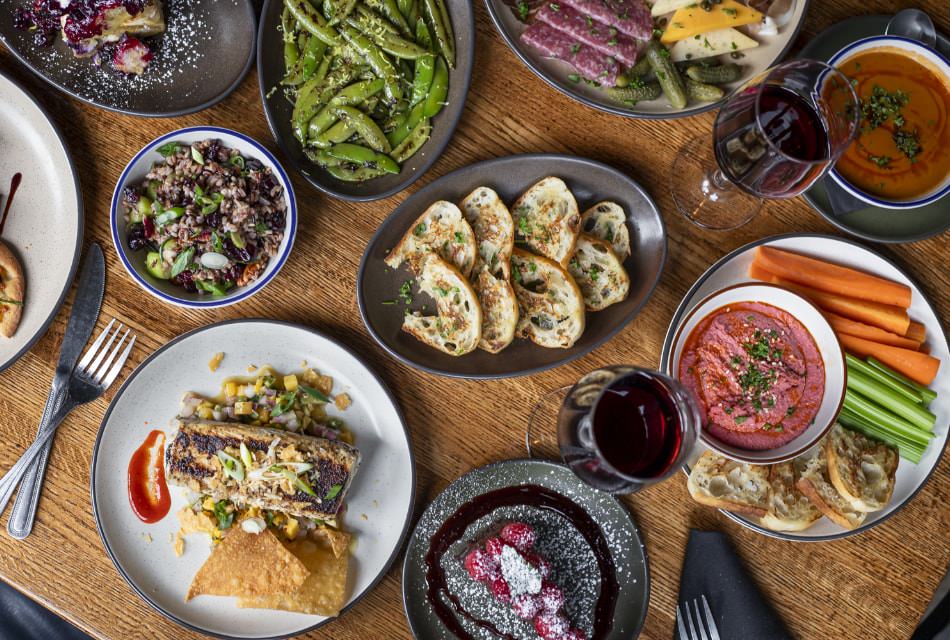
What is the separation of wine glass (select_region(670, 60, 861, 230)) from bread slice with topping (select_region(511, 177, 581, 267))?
525 mm

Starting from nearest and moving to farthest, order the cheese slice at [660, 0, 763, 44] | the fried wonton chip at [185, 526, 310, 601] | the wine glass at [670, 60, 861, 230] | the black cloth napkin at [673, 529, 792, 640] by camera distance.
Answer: the wine glass at [670, 60, 861, 230] → the cheese slice at [660, 0, 763, 44] → the fried wonton chip at [185, 526, 310, 601] → the black cloth napkin at [673, 529, 792, 640]

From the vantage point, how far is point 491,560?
2.47 m

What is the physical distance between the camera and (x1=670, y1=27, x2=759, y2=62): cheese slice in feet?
7.40

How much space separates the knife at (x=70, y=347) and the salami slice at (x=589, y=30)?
1886 millimetres

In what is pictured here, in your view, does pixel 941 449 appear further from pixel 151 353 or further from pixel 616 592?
pixel 151 353

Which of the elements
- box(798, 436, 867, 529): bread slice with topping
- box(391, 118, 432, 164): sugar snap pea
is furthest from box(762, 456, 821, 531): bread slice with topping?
box(391, 118, 432, 164): sugar snap pea

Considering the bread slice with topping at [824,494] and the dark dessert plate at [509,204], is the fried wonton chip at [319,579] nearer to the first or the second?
the dark dessert plate at [509,204]

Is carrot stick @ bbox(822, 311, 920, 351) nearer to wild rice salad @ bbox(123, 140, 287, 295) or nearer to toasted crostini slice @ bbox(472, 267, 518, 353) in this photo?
toasted crostini slice @ bbox(472, 267, 518, 353)

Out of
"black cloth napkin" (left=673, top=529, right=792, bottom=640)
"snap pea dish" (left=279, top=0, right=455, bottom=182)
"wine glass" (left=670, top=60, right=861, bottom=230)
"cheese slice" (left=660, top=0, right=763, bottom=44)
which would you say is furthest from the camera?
"black cloth napkin" (left=673, top=529, right=792, bottom=640)

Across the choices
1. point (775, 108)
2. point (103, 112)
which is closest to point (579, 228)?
point (775, 108)

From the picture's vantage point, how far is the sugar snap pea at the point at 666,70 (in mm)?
2262

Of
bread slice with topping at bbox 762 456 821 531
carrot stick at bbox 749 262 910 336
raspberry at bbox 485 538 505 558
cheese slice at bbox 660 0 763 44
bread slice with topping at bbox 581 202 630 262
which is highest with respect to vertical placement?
cheese slice at bbox 660 0 763 44

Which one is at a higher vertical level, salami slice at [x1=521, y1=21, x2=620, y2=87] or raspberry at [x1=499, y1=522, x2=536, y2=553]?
salami slice at [x1=521, y1=21, x2=620, y2=87]

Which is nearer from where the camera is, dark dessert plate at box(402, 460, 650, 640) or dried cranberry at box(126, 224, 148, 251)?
dried cranberry at box(126, 224, 148, 251)
